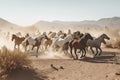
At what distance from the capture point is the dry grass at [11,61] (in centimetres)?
1809

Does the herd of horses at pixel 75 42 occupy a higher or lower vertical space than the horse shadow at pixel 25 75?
higher

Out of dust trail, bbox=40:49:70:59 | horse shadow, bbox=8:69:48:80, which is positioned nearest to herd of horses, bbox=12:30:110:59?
dust trail, bbox=40:49:70:59

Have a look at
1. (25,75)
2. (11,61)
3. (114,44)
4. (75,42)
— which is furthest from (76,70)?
→ (114,44)

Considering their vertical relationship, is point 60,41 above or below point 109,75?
above

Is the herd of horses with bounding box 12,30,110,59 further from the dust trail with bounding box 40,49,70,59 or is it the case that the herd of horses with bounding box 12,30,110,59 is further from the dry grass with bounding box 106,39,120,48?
the dry grass with bounding box 106,39,120,48

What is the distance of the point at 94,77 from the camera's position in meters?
17.2

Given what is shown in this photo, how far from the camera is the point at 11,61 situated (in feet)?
61.1

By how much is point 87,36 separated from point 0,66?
8.67 metres

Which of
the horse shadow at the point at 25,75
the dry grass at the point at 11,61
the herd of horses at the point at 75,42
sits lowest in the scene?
the horse shadow at the point at 25,75

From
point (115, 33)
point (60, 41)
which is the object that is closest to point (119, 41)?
point (60, 41)

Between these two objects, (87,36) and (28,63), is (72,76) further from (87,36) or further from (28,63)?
(87,36)

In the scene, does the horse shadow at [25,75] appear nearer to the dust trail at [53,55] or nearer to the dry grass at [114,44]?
the dust trail at [53,55]

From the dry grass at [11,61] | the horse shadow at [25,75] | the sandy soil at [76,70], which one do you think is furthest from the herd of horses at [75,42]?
the horse shadow at [25,75]

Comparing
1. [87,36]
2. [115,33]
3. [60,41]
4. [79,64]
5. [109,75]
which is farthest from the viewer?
[115,33]
